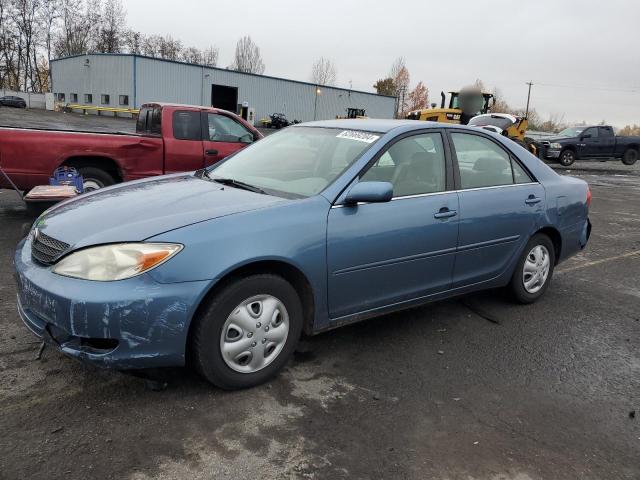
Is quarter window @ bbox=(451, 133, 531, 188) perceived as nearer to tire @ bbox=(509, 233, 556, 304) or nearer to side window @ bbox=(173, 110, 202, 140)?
tire @ bbox=(509, 233, 556, 304)

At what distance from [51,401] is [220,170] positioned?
1.99m

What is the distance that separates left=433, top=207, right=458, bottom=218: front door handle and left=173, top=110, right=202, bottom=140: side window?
4998 millimetres

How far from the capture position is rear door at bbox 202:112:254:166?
7.86 meters

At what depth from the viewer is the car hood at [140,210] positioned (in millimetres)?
2797

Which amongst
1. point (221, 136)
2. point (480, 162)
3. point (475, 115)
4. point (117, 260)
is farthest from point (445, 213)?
point (475, 115)

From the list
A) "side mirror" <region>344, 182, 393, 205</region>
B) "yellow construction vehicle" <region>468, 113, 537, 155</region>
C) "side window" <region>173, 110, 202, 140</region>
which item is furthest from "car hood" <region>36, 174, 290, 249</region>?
"yellow construction vehicle" <region>468, 113, 537, 155</region>

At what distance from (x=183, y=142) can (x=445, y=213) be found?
4973 mm

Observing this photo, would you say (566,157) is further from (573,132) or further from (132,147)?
→ (132,147)

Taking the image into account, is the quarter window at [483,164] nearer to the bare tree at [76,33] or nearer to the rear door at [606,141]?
the rear door at [606,141]

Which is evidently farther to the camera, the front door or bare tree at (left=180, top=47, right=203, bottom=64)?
bare tree at (left=180, top=47, right=203, bottom=64)

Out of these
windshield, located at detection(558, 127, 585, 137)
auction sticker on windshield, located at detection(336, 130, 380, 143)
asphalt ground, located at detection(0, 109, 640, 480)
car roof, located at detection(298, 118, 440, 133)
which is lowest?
asphalt ground, located at detection(0, 109, 640, 480)

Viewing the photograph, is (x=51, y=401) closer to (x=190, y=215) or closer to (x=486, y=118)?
(x=190, y=215)

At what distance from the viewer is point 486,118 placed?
1989cm

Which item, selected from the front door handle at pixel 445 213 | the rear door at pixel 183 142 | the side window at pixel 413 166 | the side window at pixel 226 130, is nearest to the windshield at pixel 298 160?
the side window at pixel 413 166
